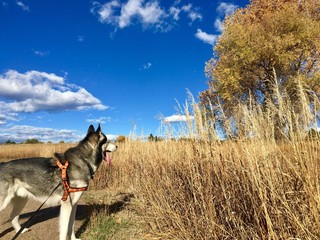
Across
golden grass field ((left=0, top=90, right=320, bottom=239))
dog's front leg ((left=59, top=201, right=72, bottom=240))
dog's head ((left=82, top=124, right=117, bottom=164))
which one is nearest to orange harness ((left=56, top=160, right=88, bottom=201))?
dog's front leg ((left=59, top=201, right=72, bottom=240))

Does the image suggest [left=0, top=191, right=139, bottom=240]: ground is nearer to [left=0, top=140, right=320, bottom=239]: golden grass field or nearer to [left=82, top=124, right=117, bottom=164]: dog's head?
[left=0, top=140, right=320, bottom=239]: golden grass field

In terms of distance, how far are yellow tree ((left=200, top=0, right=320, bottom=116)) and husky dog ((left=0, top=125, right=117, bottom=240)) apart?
45.5 feet

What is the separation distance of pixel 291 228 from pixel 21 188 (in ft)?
13.6

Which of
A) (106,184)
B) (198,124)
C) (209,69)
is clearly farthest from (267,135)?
(209,69)

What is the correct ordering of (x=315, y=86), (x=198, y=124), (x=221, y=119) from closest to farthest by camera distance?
(x=221, y=119), (x=198, y=124), (x=315, y=86)

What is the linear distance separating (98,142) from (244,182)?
3.14 m

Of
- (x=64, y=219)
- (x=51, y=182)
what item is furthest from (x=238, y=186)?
(x=51, y=182)

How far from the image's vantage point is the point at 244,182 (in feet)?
10.5

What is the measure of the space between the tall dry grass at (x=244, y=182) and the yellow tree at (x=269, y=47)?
13708 mm

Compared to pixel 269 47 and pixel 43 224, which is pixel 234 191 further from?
pixel 269 47

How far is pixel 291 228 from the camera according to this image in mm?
2475

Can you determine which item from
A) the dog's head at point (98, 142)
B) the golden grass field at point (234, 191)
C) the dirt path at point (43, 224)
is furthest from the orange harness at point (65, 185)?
the golden grass field at point (234, 191)

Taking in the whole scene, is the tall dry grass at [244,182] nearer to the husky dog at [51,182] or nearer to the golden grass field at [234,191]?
the golden grass field at [234,191]

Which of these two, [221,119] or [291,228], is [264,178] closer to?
[291,228]
